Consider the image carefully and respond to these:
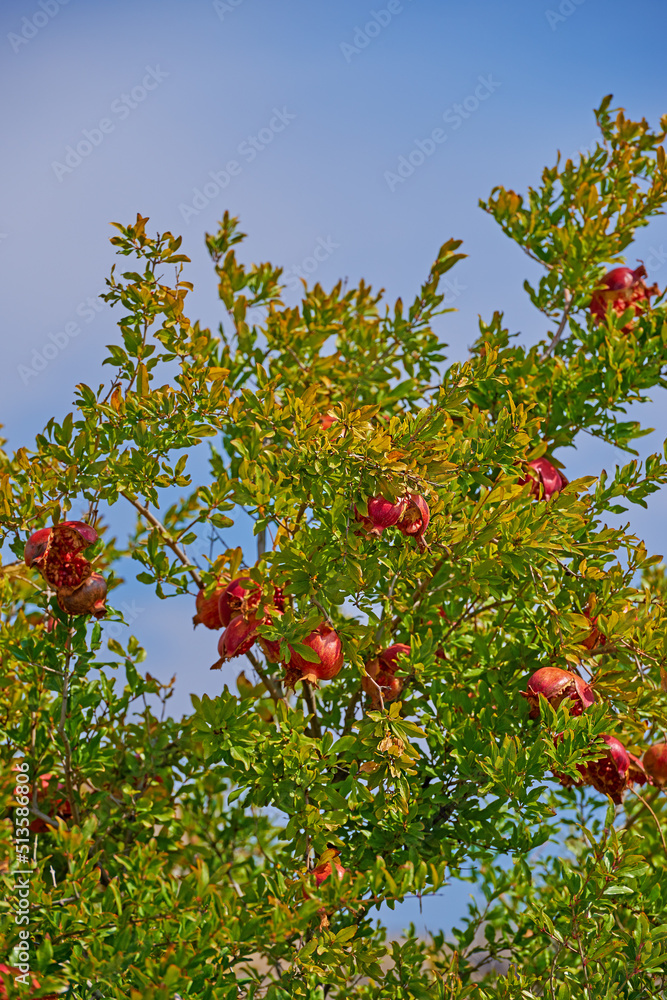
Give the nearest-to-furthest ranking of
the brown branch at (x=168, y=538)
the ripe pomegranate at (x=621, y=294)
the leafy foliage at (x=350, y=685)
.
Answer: the leafy foliage at (x=350, y=685)
the brown branch at (x=168, y=538)
the ripe pomegranate at (x=621, y=294)

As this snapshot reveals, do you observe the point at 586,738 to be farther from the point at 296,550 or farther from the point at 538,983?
the point at 538,983

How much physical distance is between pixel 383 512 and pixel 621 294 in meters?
1.56

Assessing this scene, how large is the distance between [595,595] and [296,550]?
0.84 meters

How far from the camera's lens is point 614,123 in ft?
10.5

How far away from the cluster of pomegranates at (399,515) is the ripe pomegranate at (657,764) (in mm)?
1151

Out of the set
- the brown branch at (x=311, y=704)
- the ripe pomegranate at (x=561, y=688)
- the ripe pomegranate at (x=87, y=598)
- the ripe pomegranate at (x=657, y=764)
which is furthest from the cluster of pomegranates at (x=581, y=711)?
the ripe pomegranate at (x=87, y=598)

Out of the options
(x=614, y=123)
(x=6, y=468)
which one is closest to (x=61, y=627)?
(x=6, y=468)

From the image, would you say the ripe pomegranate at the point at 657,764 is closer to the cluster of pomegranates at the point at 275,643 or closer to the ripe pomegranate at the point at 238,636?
the cluster of pomegranates at the point at 275,643

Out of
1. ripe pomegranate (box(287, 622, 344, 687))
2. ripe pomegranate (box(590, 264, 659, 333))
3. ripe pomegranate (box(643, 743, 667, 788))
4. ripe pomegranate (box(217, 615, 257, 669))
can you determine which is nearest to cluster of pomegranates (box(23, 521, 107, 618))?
ripe pomegranate (box(217, 615, 257, 669))

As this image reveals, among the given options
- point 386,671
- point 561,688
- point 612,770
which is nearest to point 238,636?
point 386,671

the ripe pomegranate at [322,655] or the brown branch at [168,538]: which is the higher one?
the brown branch at [168,538]

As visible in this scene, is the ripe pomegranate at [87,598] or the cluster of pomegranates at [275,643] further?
the ripe pomegranate at [87,598]

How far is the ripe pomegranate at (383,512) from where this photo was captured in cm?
183

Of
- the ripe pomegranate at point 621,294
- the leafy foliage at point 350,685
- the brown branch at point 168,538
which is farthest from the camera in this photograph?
the ripe pomegranate at point 621,294
